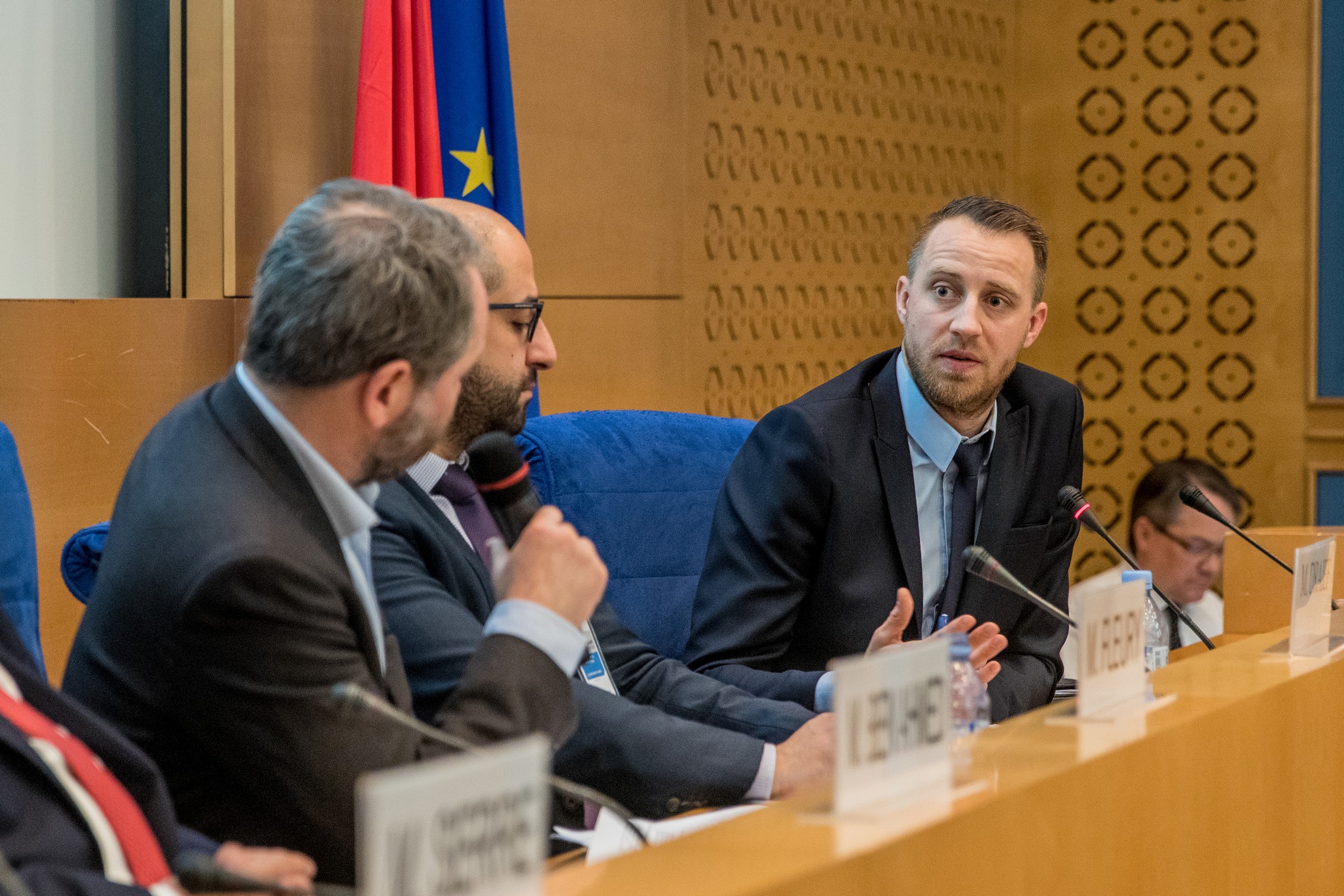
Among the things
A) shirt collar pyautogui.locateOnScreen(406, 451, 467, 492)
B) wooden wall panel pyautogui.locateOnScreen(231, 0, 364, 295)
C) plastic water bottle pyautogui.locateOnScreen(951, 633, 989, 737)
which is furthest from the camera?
wooden wall panel pyautogui.locateOnScreen(231, 0, 364, 295)

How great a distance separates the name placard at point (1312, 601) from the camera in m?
2.04

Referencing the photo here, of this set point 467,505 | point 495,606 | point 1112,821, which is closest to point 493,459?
point 495,606

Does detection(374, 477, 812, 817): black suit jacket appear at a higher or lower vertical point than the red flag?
lower

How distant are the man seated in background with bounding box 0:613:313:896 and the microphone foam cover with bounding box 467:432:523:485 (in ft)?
1.67

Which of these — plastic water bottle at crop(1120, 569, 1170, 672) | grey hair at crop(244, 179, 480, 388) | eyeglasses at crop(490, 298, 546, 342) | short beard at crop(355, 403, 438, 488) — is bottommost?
A: plastic water bottle at crop(1120, 569, 1170, 672)

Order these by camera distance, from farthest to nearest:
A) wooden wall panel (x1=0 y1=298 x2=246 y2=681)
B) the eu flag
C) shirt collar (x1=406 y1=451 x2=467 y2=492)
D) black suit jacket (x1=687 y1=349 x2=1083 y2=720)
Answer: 1. the eu flag
2. wooden wall panel (x1=0 y1=298 x2=246 y2=681)
3. black suit jacket (x1=687 y1=349 x2=1083 y2=720)
4. shirt collar (x1=406 y1=451 x2=467 y2=492)

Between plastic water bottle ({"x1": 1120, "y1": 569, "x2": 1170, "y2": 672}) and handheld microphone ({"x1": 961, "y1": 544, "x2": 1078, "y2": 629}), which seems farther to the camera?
plastic water bottle ({"x1": 1120, "y1": 569, "x2": 1170, "y2": 672})

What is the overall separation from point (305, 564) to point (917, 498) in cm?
140

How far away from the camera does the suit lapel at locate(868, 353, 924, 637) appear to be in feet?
8.12

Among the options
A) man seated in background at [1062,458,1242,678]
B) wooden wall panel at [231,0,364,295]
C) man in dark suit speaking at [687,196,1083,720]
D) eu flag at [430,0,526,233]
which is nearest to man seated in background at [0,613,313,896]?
man in dark suit speaking at [687,196,1083,720]

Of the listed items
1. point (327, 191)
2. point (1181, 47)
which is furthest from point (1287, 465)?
point (327, 191)

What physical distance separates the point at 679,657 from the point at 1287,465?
3420 mm

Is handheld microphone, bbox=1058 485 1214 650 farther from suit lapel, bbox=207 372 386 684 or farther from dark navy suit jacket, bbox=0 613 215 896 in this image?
dark navy suit jacket, bbox=0 613 215 896

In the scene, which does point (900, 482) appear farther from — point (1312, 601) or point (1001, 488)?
point (1312, 601)
